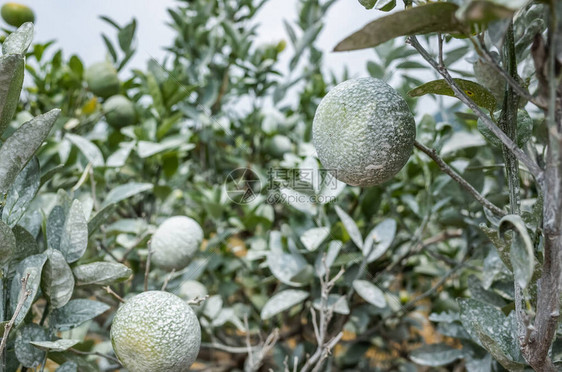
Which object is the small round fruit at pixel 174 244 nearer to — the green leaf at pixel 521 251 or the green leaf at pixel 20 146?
the green leaf at pixel 20 146

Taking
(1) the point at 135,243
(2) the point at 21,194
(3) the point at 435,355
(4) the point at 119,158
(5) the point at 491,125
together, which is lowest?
(3) the point at 435,355

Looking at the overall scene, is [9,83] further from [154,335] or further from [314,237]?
[314,237]

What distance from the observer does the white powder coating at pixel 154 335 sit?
46cm

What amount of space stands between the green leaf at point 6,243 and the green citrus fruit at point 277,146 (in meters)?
0.74

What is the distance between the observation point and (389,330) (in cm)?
107

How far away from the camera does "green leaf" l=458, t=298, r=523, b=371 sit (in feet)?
1.42

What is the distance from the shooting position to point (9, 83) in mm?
433

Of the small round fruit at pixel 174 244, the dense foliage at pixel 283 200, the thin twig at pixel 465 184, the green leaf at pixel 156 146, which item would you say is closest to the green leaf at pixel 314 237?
the dense foliage at pixel 283 200

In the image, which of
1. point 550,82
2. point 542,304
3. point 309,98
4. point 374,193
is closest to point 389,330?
point 374,193

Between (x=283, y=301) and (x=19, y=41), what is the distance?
54 centimetres

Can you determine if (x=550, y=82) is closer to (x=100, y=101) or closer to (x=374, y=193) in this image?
(x=374, y=193)

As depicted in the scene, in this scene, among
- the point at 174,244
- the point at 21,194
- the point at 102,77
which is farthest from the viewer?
the point at 102,77

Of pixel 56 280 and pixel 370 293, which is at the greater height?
pixel 56 280

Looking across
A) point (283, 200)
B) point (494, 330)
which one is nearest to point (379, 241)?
point (283, 200)
